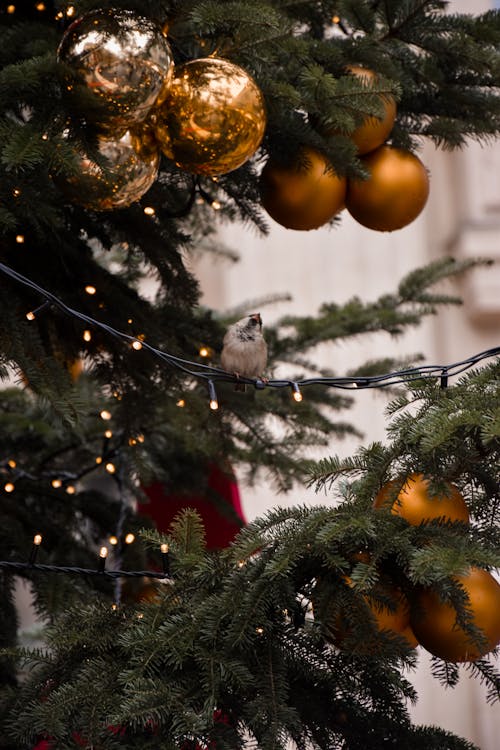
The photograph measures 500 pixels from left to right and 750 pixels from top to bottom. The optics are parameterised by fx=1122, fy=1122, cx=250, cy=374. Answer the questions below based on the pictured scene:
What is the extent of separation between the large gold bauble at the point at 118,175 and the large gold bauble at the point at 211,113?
0.04 meters

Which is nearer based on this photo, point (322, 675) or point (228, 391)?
point (322, 675)

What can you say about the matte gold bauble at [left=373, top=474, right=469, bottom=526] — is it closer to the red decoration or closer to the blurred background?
the red decoration

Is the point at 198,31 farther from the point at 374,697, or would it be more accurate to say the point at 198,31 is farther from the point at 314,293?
the point at 314,293

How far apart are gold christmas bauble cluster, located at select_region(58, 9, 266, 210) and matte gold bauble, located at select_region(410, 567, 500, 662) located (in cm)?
68

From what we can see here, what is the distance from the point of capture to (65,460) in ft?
8.36

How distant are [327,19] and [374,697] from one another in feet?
3.91

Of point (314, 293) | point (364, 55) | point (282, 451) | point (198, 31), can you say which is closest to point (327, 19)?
point (364, 55)

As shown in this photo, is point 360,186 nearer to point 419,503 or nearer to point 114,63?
point 114,63

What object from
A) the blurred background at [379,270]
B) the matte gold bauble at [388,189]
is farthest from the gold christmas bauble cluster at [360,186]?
the blurred background at [379,270]

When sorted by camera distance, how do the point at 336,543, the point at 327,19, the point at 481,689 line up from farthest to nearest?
the point at 481,689, the point at 327,19, the point at 336,543

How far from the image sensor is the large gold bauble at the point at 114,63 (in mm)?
1447

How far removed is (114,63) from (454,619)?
32.0 inches

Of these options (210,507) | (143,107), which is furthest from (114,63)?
(210,507)

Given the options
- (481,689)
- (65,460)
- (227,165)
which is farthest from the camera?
(481,689)
